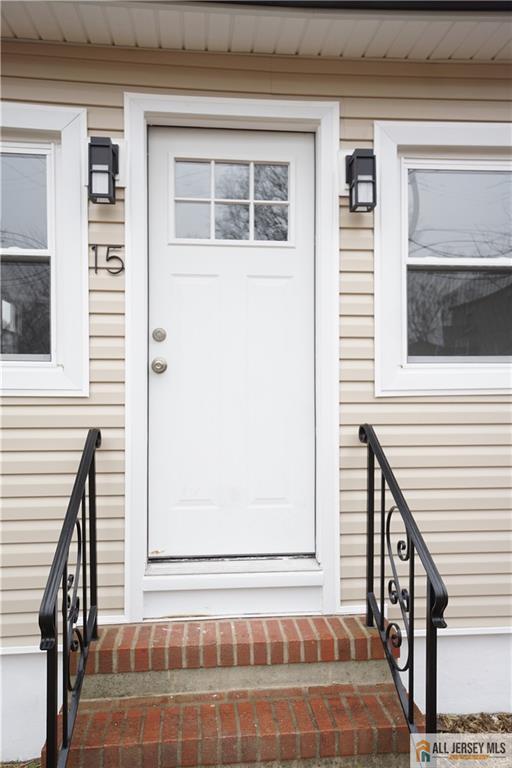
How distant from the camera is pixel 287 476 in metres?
2.55

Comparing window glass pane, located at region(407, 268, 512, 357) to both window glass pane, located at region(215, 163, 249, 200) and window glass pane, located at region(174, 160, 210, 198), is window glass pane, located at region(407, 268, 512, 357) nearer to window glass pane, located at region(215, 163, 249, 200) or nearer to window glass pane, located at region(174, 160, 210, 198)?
window glass pane, located at region(215, 163, 249, 200)

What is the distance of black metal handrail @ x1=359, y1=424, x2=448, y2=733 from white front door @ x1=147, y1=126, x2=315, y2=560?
306 millimetres

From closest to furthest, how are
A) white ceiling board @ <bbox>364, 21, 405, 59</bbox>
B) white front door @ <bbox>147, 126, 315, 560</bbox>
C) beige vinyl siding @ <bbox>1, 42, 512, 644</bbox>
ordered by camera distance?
white ceiling board @ <bbox>364, 21, 405, 59</bbox> < beige vinyl siding @ <bbox>1, 42, 512, 644</bbox> < white front door @ <bbox>147, 126, 315, 560</bbox>

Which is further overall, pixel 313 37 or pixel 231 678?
pixel 313 37

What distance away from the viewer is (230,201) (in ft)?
8.29

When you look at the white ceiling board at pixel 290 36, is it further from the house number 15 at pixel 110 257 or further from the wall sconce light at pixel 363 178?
the house number 15 at pixel 110 257

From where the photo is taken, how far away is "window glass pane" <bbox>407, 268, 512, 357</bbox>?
259 cm

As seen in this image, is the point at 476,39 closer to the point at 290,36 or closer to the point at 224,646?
the point at 290,36

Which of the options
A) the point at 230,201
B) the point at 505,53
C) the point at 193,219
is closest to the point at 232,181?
the point at 230,201

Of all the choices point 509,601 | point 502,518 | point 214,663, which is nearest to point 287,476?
point 214,663

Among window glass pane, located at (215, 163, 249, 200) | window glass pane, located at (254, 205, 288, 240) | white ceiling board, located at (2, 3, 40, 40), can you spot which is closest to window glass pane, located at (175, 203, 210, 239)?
window glass pane, located at (215, 163, 249, 200)

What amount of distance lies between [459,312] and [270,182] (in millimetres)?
1118

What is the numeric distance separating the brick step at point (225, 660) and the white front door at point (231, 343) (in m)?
0.39

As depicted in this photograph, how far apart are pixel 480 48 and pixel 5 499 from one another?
9.72ft
